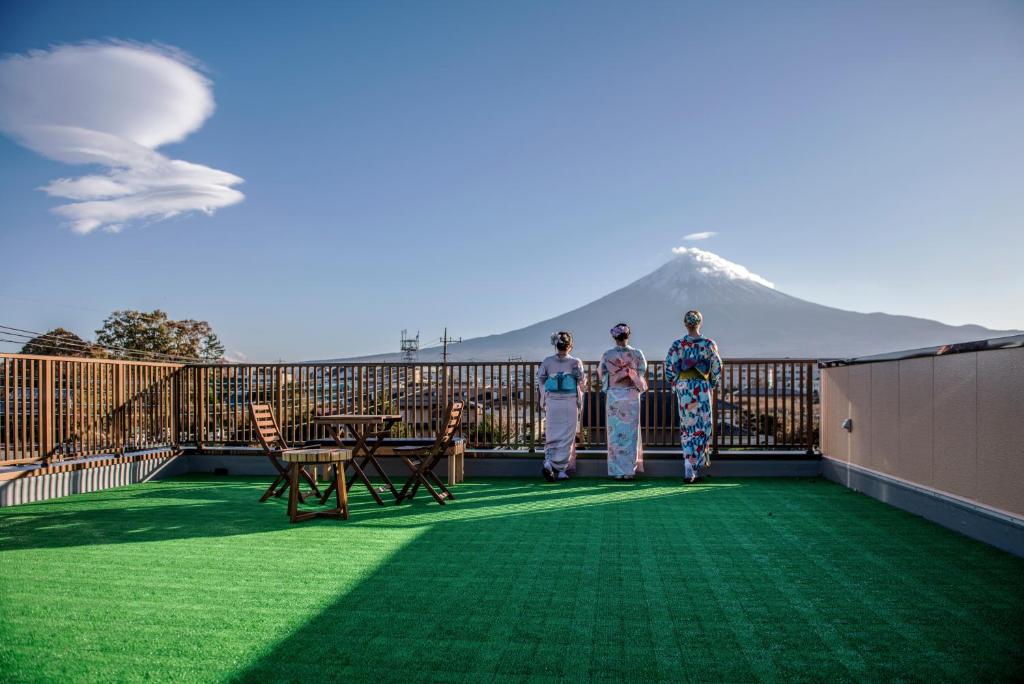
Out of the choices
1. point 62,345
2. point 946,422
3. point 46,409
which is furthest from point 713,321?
point 46,409

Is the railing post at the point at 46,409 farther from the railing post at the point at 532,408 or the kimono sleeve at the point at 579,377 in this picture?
the kimono sleeve at the point at 579,377

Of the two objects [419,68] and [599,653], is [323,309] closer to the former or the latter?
[419,68]

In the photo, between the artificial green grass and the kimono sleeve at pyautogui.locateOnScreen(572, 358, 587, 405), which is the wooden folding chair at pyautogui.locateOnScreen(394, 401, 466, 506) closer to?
the artificial green grass

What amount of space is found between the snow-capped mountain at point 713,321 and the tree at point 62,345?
6887cm

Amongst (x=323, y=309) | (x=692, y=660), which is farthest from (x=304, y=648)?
(x=323, y=309)

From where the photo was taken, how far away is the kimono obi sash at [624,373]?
7848 millimetres

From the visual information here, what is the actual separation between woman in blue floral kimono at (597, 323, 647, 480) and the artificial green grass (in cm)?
205

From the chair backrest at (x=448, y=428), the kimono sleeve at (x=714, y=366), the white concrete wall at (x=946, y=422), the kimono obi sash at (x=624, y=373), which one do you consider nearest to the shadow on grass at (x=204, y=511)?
the chair backrest at (x=448, y=428)

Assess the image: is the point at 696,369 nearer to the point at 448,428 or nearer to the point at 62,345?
the point at 448,428

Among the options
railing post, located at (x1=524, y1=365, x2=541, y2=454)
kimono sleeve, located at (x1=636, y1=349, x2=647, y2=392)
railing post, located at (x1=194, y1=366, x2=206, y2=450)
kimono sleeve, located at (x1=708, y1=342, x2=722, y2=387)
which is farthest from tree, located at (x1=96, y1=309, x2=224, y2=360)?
kimono sleeve, located at (x1=708, y1=342, x2=722, y2=387)

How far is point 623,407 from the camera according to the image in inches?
310

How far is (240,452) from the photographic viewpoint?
8.76 m

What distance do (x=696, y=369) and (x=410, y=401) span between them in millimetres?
3718

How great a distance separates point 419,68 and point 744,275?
378 feet
